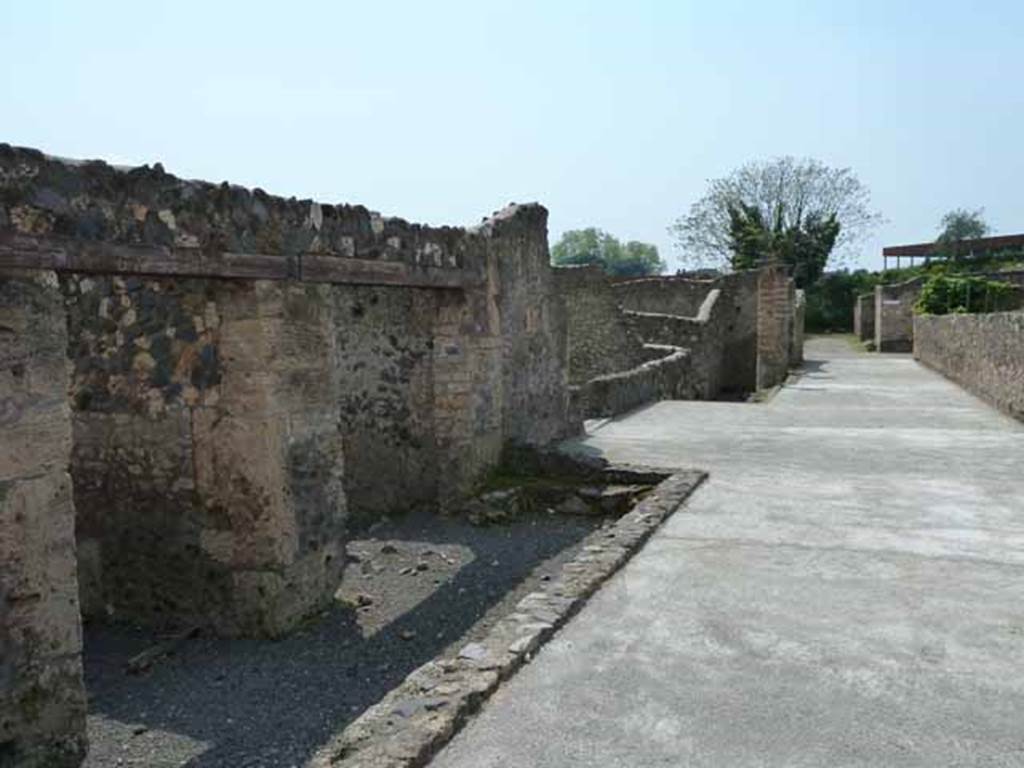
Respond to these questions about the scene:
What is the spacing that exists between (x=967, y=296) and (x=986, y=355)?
50.8ft

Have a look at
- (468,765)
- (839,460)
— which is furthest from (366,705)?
(839,460)

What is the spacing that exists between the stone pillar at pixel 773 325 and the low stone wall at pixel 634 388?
2.97 m

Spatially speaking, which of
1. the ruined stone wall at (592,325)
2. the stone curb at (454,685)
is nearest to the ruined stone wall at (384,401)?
the stone curb at (454,685)

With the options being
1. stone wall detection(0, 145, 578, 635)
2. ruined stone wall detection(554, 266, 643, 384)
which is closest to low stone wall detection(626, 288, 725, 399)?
ruined stone wall detection(554, 266, 643, 384)

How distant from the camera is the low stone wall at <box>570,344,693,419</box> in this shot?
43.5 ft

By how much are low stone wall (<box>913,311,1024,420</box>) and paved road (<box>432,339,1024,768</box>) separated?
14.7 ft

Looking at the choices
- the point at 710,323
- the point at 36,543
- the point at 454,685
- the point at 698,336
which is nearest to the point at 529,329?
the point at 454,685

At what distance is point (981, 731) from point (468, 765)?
6.61 ft

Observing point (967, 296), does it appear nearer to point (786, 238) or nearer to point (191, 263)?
point (786, 238)

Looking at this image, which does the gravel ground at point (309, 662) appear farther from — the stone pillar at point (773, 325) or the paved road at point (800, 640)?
the stone pillar at point (773, 325)

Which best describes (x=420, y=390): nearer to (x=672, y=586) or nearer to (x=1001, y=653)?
(x=672, y=586)

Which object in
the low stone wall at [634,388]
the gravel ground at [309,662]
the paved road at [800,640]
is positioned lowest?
the gravel ground at [309,662]

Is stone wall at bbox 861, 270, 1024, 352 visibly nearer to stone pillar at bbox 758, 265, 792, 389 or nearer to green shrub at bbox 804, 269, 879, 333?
green shrub at bbox 804, 269, 879, 333

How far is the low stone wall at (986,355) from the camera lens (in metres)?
12.9
